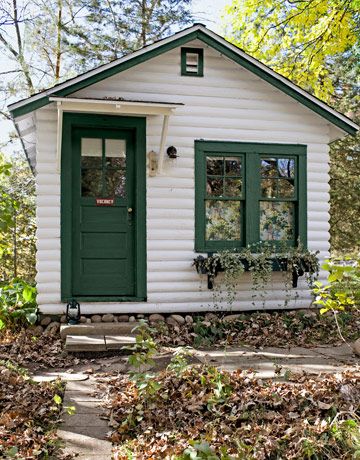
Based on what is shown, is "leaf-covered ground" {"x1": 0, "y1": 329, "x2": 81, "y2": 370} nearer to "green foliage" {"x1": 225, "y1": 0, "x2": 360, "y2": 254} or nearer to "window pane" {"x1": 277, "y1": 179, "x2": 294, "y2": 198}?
"window pane" {"x1": 277, "y1": 179, "x2": 294, "y2": 198}

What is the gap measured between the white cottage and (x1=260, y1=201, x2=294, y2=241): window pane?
0.02 m

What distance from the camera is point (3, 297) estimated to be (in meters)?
6.97

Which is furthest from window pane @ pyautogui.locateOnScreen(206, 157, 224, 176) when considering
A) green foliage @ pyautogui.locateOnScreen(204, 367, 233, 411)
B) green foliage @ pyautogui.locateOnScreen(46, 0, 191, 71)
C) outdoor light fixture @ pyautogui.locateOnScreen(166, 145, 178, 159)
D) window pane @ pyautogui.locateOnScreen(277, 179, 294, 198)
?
green foliage @ pyautogui.locateOnScreen(46, 0, 191, 71)

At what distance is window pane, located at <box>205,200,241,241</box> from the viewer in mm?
7449

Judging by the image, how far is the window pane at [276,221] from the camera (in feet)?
25.1

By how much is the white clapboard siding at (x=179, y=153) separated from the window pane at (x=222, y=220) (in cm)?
30

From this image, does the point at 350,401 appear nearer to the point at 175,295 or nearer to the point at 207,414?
the point at 207,414

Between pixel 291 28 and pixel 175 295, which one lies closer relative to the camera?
pixel 175 295

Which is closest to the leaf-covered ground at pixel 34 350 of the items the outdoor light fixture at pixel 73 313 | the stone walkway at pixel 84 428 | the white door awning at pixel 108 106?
the outdoor light fixture at pixel 73 313

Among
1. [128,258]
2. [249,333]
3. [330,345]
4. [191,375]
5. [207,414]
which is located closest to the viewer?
[207,414]

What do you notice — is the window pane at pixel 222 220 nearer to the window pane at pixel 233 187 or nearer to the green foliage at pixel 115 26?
the window pane at pixel 233 187

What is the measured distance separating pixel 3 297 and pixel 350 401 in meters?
4.85

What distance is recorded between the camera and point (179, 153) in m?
7.27

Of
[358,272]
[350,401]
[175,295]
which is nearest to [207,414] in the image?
[350,401]
